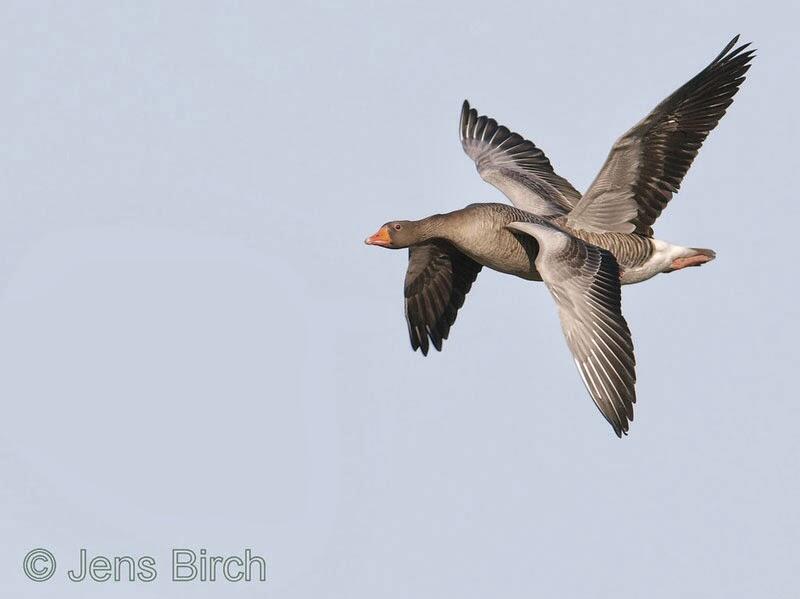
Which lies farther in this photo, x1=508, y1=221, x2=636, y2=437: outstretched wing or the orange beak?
the orange beak

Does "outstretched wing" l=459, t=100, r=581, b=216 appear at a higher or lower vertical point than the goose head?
higher

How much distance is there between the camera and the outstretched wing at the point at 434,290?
53.6ft

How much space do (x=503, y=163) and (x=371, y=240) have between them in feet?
11.4

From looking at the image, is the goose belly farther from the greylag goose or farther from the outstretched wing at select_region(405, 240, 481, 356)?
the outstretched wing at select_region(405, 240, 481, 356)

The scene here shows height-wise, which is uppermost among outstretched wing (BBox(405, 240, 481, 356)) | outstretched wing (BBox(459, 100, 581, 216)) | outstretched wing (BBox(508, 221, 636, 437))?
outstretched wing (BBox(459, 100, 581, 216))

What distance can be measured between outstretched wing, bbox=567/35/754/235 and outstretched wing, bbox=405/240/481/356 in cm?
176

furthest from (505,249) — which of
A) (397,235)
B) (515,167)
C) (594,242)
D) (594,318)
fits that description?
(515,167)

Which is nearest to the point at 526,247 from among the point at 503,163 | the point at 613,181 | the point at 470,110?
the point at 613,181

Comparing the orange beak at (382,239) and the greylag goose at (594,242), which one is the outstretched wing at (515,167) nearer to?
the greylag goose at (594,242)

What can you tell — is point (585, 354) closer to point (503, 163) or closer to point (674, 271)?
point (674, 271)

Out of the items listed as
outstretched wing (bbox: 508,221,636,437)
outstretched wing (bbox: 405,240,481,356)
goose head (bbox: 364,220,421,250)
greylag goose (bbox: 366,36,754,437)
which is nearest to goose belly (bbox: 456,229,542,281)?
greylag goose (bbox: 366,36,754,437)

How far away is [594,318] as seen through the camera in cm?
1334

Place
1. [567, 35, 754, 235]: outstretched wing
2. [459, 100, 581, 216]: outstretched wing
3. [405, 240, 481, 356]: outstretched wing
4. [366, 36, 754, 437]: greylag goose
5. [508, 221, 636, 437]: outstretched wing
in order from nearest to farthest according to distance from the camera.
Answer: [508, 221, 636, 437]: outstretched wing → [366, 36, 754, 437]: greylag goose → [567, 35, 754, 235]: outstretched wing → [405, 240, 481, 356]: outstretched wing → [459, 100, 581, 216]: outstretched wing

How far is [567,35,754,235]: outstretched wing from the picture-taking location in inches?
565
